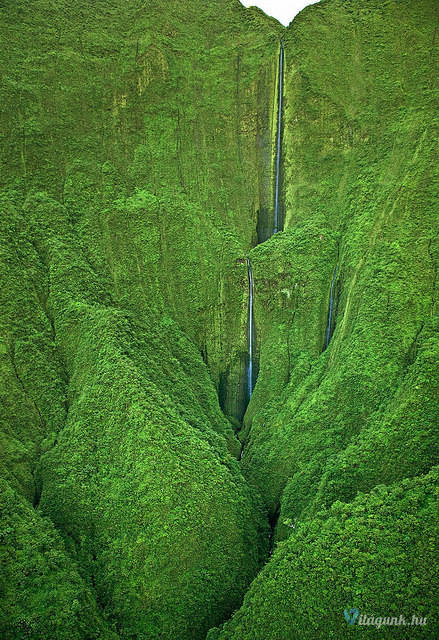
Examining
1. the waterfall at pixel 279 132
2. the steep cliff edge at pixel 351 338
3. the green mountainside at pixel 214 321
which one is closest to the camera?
the steep cliff edge at pixel 351 338

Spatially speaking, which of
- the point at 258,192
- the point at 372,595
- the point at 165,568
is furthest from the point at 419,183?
the point at 165,568

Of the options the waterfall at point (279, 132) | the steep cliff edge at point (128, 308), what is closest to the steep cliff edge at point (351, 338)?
the waterfall at point (279, 132)

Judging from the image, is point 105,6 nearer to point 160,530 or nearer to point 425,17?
point 425,17

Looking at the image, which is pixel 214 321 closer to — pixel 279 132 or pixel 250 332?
pixel 250 332

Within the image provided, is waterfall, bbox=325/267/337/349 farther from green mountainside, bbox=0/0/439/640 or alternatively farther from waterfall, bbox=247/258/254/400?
waterfall, bbox=247/258/254/400

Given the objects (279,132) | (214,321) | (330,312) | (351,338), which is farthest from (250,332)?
(279,132)

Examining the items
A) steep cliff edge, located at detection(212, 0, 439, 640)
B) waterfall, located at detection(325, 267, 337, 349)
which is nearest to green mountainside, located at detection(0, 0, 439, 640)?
steep cliff edge, located at detection(212, 0, 439, 640)

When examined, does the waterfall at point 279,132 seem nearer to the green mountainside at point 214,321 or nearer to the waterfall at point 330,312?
the green mountainside at point 214,321

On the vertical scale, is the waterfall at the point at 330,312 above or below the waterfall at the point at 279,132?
below
